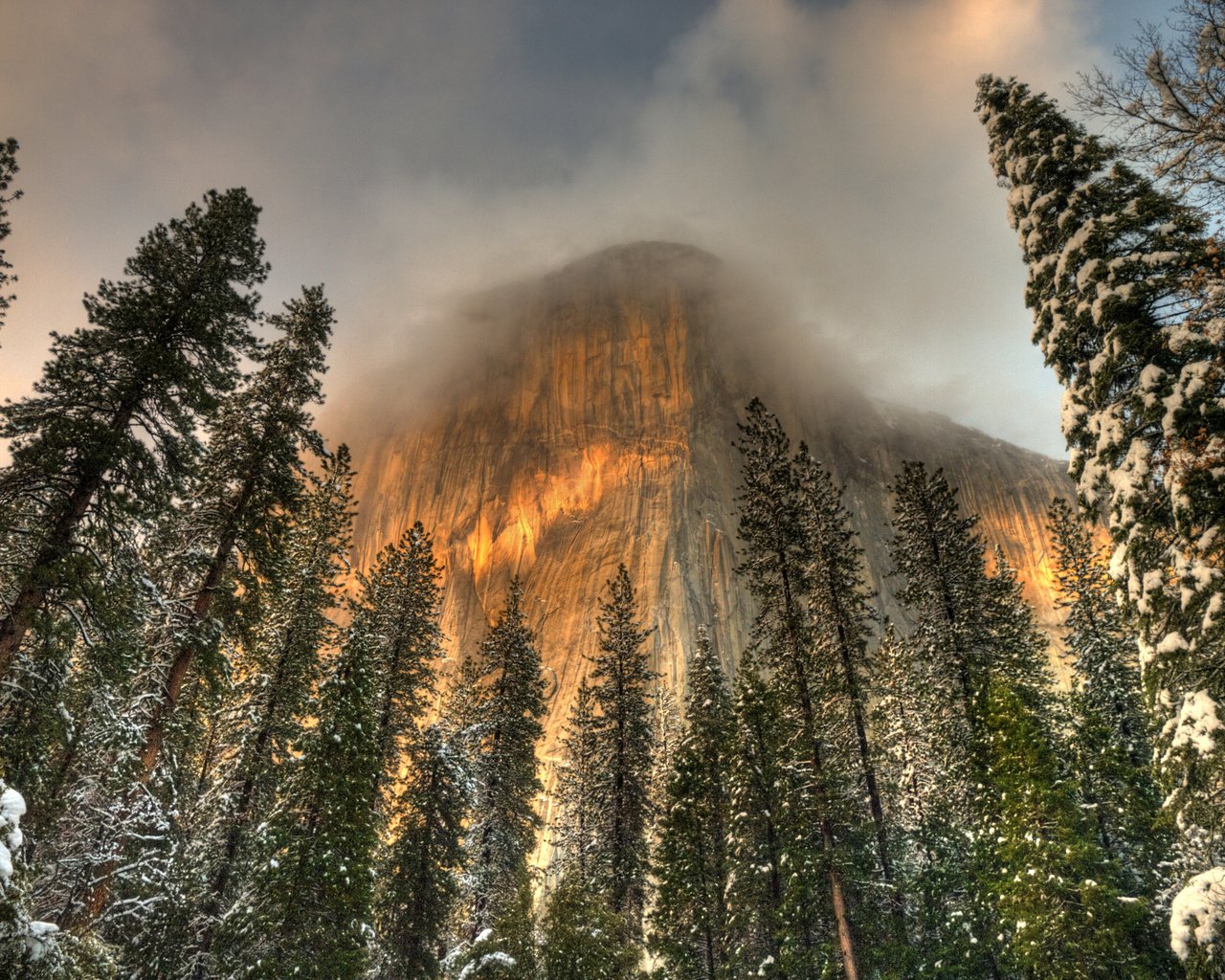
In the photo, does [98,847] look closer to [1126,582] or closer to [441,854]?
[441,854]

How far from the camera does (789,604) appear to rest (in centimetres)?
1762

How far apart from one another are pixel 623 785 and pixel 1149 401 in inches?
729

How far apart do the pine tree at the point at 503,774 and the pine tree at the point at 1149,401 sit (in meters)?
17.6

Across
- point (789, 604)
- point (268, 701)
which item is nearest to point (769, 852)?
point (789, 604)

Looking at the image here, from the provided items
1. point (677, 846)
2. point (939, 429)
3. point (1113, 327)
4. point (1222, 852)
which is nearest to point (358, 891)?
point (677, 846)

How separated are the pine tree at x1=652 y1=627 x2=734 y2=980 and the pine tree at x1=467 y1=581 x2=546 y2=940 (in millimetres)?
4675

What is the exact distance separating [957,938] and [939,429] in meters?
117

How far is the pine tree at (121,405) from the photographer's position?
9.95 meters

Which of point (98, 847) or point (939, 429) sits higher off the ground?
A: point (939, 429)

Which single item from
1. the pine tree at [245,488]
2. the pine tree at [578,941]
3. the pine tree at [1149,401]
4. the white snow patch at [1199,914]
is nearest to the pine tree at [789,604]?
the pine tree at [578,941]

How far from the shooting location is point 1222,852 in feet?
31.1

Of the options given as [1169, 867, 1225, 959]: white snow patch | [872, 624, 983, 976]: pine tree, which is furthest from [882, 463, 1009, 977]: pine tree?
[1169, 867, 1225, 959]: white snow patch

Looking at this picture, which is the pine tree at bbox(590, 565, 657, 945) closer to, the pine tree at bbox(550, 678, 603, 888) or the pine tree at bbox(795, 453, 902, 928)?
the pine tree at bbox(550, 678, 603, 888)

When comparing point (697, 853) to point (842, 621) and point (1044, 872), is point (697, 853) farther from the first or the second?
point (1044, 872)
